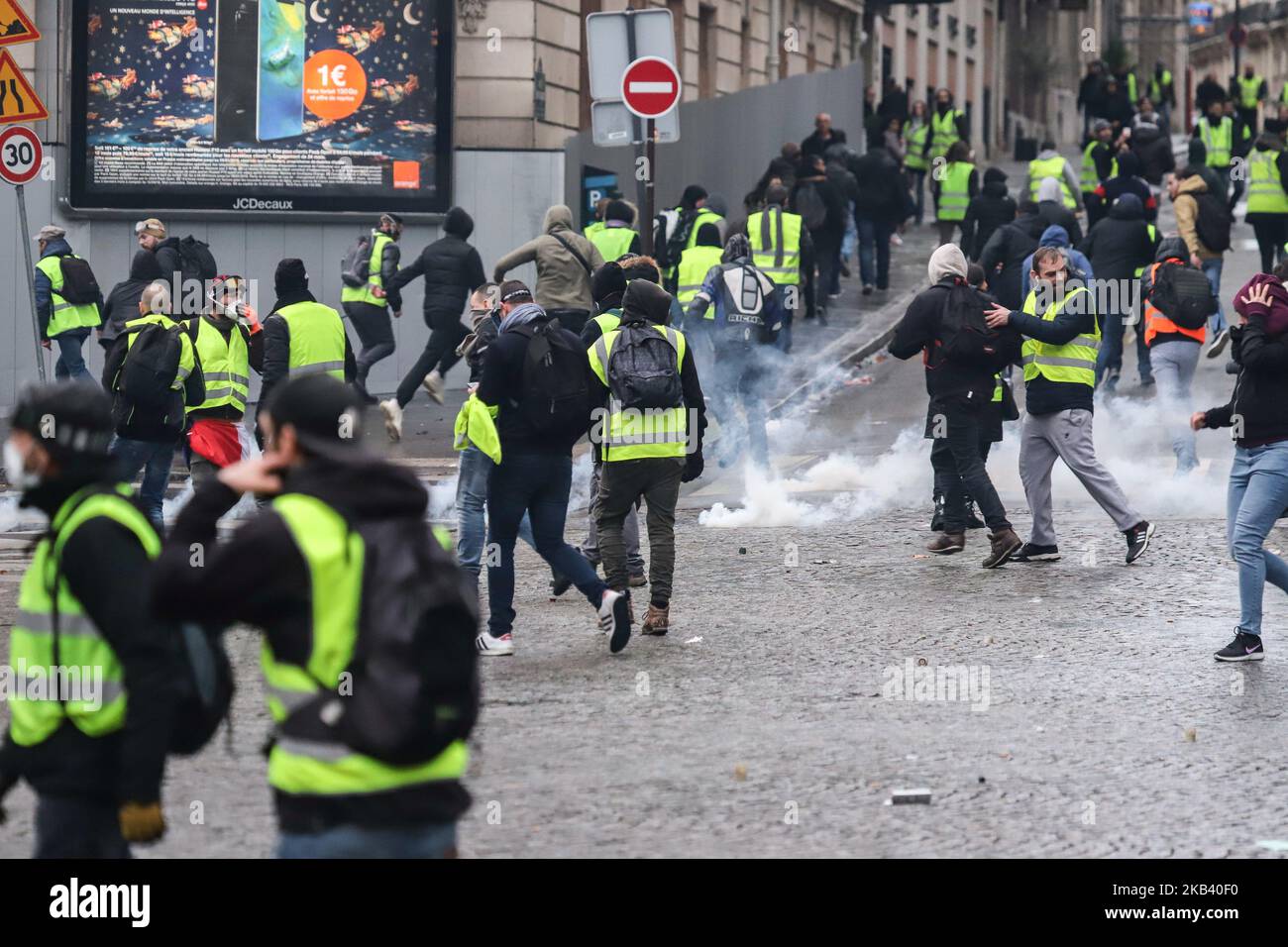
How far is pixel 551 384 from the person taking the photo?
30.2 feet

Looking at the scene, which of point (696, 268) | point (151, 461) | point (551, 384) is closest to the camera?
point (551, 384)

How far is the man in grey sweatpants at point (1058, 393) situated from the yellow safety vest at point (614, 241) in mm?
5887

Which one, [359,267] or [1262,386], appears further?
[359,267]

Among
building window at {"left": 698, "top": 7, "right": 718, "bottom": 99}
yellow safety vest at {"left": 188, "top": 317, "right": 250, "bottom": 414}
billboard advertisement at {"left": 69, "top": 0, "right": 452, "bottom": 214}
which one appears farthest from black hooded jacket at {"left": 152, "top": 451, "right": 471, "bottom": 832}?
building window at {"left": 698, "top": 7, "right": 718, "bottom": 99}

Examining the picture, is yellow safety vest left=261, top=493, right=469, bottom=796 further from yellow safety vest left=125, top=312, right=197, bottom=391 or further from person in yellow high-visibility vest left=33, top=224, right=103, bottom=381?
person in yellow high-visibility vest left=33, top=224, right=103, bottom=381

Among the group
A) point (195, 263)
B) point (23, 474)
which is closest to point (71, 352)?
point (195, 263)

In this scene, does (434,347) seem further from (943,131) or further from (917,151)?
(917,151)

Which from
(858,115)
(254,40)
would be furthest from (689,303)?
(858,115)

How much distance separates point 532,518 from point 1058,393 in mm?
3569

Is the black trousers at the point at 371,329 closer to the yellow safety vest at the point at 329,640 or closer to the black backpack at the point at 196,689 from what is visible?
the black backpack at the point at 196,689
